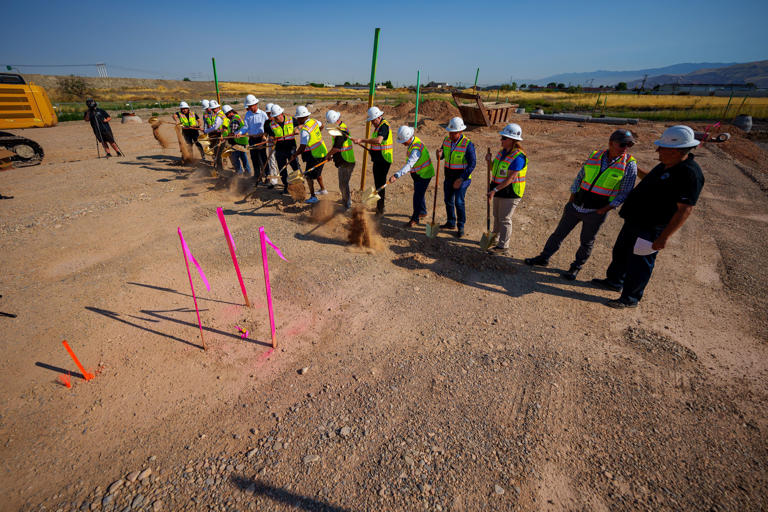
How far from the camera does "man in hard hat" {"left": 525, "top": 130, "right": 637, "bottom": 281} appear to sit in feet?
13.1

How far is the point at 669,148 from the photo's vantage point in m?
3.43

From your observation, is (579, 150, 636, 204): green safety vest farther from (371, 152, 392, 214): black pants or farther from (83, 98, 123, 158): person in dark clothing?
(83, 98, 123, 158): person in dark clothing

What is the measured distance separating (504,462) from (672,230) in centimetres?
305

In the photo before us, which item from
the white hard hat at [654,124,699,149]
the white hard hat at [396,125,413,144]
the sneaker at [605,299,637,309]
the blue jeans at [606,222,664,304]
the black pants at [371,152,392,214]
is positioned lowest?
the sneaker at [605,299,637,309]

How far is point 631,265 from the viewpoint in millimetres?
4105

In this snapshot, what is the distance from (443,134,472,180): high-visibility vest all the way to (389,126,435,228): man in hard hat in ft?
1.08

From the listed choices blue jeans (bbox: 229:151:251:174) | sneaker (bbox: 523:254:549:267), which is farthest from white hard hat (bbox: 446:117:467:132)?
blue jeans (bbox: 229:151:251:174)

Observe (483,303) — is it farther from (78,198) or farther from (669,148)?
(78,198)

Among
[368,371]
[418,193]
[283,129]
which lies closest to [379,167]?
[418,193]

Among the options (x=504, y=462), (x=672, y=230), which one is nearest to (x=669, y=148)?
(x=672, y=230)

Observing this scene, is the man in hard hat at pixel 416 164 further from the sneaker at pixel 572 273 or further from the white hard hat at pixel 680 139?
the white hard hat at pixel 680 139

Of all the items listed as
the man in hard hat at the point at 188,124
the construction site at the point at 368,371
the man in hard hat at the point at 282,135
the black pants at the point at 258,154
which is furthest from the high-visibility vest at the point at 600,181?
the man in hard hat at the point at 188,124

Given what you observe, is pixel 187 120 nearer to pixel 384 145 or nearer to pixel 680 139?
pixel 384 145

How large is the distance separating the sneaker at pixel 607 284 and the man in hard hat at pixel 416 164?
303 cm
